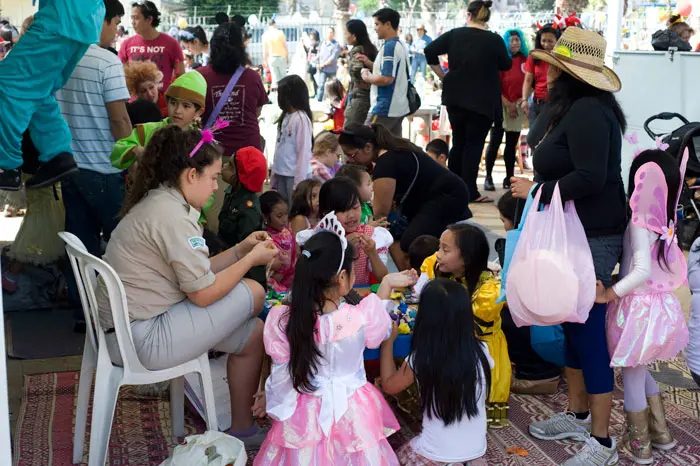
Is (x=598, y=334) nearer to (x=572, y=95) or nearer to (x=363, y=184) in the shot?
(x=572, y=95)

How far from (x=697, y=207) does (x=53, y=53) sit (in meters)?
4.51

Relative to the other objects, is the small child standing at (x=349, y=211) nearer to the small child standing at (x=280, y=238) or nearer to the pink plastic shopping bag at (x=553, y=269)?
the small child standing at (x=280, y=238)

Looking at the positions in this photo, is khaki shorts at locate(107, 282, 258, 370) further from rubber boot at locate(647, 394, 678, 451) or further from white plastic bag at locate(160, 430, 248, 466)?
rubber boot at locate(647, 394, 678, 451)

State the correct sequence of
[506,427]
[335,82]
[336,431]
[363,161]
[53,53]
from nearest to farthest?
1. [336,431]
2. [53,53]
3. [506,427]
4. [363,161]
5. [335,82]

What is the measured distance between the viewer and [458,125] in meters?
7.66

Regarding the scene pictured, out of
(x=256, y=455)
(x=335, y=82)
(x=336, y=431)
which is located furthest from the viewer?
(x=335, y=82)

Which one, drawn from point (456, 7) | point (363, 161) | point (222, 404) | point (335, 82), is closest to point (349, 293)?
point (222, 404)

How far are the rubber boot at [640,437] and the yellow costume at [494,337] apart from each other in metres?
0.54

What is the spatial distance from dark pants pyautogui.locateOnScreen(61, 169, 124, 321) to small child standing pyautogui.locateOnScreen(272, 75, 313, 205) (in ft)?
5.52

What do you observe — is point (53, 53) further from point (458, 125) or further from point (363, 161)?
point (458, 125)

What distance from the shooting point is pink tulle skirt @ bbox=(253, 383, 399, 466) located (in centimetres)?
302

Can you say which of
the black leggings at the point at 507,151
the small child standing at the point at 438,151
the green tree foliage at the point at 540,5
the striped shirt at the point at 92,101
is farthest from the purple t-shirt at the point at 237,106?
the green tree foliage at the point at 540,5

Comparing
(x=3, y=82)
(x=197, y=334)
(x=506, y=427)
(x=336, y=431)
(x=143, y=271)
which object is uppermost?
(x=3, y=82)

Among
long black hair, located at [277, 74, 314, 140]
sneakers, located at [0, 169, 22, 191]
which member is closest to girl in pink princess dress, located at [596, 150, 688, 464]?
sneakers, located at [0, 169, 22, 191]
